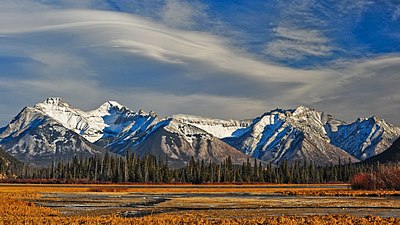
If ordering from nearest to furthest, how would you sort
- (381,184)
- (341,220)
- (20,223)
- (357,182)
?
(20,223)
(341,220)
(381,184)
(357,182)

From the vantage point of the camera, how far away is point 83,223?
39125 mm

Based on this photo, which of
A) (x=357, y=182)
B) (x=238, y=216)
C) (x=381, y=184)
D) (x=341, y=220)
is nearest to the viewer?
(x=341, y=220)

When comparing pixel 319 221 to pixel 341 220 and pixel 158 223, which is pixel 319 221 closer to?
pixel 341 220

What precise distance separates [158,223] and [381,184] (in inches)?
3589

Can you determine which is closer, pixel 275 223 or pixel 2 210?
pixel 275 223

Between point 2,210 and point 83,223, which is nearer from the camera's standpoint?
point 83,223

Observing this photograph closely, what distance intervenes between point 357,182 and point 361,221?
93.1 metres

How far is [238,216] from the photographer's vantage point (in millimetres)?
47844

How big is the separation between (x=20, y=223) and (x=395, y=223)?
2622 cm

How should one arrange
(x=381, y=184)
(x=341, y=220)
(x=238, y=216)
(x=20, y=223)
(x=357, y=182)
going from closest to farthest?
(x=20, y=223), (x=341, y=220), (x=238, y=216), (x=381, y=184), (x=357, y=182)

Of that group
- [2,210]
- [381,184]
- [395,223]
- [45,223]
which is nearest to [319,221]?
[395,223]

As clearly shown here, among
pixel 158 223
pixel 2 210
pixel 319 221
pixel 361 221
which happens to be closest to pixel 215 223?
pixel 158 223

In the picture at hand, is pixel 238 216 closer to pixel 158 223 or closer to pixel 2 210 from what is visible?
pixel 158 223

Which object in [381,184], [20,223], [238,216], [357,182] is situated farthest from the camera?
[357,182]
